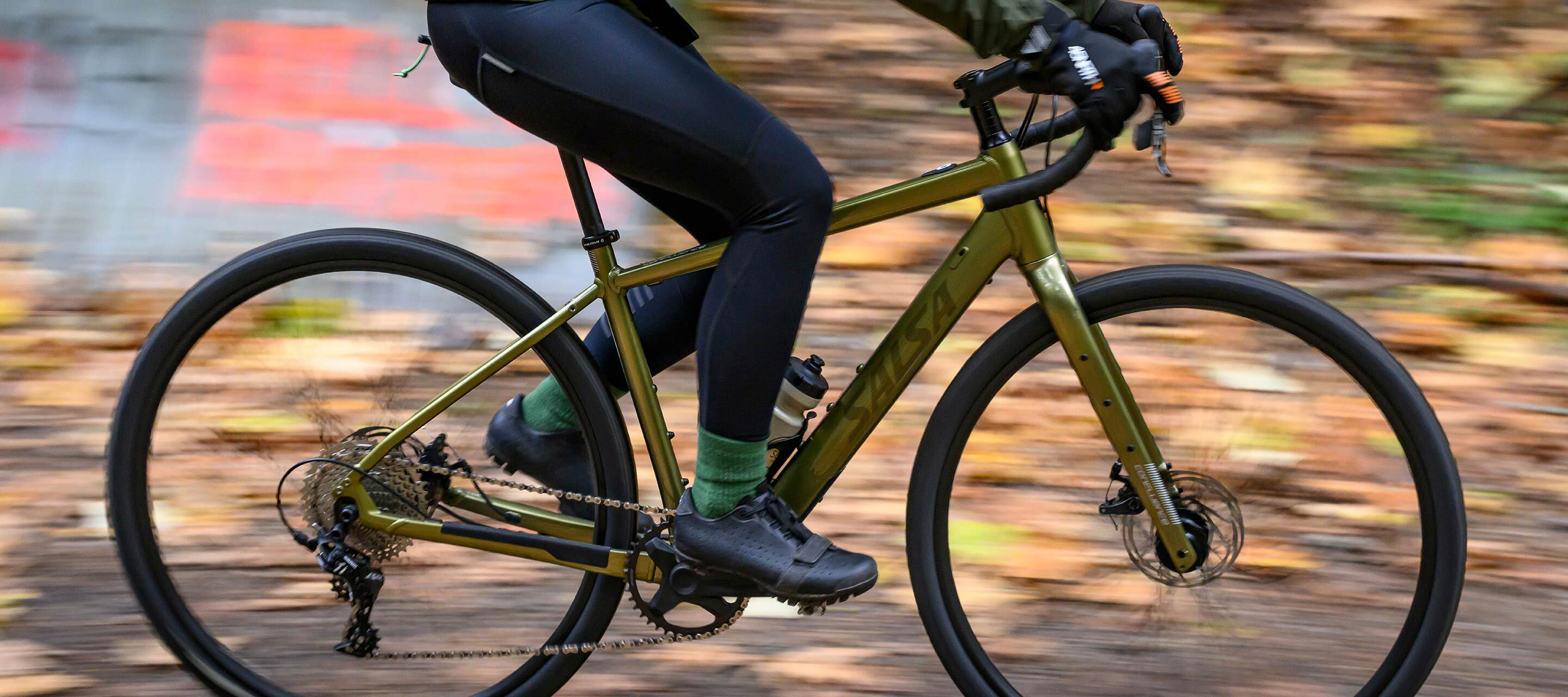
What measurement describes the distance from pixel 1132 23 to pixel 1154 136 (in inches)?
8.4

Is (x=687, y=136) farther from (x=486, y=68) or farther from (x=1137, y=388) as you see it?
(x=1137, y=388)

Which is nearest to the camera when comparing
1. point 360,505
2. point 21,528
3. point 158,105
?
point 360,505

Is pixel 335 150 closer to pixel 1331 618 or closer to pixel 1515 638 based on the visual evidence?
pixel 1331 618

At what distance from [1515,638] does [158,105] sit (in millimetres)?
4844

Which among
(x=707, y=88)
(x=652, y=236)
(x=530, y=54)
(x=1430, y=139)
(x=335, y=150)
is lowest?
(x=1430, y=139)

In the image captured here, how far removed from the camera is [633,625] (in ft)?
9.21

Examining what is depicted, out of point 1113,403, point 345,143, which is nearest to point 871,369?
point 1113,403

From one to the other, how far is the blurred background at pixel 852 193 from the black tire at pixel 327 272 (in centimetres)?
52

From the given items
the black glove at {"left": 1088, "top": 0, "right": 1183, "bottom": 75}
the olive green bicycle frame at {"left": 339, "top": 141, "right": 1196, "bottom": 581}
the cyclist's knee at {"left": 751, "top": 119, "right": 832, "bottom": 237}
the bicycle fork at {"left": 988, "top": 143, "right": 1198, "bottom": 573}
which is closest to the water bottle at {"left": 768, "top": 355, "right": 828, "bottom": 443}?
the olive green bicycle frame at {"left": 339, "top": 141, "right": 1196, "bottom": 581}

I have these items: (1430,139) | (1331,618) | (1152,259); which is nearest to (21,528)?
(1331,618)

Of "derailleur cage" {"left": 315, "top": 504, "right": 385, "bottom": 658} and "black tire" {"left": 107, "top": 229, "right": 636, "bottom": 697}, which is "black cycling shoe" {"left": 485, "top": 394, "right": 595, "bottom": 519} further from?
"derailleur cage" {"left": 315, "top": 504, "right": 385, "bottom": 658}

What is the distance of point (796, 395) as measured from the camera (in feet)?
7.48

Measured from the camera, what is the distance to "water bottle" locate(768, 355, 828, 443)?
7.48ft

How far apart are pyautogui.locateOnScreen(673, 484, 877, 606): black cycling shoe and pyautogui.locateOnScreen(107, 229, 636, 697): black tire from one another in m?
0.19
